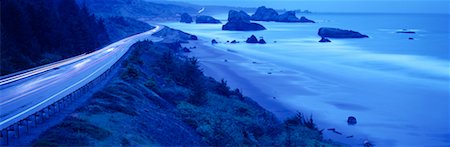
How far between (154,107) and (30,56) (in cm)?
1883

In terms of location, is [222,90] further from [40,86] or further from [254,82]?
[40,86]

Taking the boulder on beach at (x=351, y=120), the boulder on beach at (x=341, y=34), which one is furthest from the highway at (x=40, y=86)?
the boulder on beach at (x=341, y=34)

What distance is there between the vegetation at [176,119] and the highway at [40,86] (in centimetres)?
171

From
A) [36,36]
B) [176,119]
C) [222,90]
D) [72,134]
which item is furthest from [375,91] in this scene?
[72,134]

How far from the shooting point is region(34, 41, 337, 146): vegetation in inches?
741

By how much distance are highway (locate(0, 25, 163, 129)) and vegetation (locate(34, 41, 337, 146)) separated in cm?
171

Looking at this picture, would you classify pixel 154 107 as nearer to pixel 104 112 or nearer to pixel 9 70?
pixel 104 112

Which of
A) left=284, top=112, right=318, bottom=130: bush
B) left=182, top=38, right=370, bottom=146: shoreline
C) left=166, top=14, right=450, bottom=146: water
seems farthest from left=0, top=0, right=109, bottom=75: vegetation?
left=166, top=14, right=450, bottom=146: water

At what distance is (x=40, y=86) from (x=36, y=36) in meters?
18.8

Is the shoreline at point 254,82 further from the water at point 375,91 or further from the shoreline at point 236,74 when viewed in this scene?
the water at point 375,91

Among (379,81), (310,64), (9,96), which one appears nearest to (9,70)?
(9,96)

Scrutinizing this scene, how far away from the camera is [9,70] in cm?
3359

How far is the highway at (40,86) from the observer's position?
19.8 meters

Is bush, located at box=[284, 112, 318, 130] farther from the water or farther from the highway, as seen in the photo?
the highway
